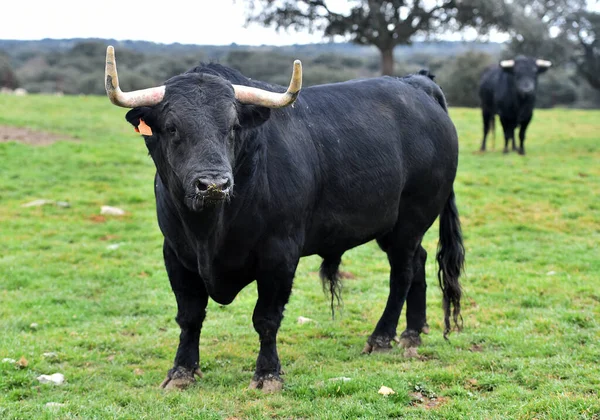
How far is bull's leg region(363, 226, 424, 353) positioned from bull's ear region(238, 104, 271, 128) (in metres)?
2.17

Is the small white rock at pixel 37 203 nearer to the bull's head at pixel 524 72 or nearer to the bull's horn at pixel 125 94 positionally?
the bull's horn at pixel 125 94

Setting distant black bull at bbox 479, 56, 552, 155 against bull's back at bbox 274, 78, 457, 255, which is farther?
distant black bull at bbox 479, 56, 552, 155

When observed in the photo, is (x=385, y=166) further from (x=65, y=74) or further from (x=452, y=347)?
(x=65, y=74)

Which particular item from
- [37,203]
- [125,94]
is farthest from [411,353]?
[37,203]

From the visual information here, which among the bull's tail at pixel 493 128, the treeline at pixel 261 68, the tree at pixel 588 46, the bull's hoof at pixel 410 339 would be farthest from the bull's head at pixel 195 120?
the tree at pixel 588 46

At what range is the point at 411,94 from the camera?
713 cm

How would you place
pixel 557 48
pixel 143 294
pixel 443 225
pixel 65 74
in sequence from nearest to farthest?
pixel 443 225, pixel 143 294, pixel 557 48, pixel 65 74

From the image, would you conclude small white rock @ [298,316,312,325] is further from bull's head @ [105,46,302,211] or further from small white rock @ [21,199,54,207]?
small white rock @ [21,199,54,207]

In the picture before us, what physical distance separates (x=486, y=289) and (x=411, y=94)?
298 cm

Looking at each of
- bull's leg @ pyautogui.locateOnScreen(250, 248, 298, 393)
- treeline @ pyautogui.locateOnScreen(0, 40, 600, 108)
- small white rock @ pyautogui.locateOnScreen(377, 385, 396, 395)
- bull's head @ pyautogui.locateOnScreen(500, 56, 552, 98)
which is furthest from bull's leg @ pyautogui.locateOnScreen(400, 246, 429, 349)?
treeline @ pyautogui.locateOnScreen(0, 40, 600, 108)

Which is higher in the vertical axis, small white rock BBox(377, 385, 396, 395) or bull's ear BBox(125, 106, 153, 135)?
bull's ear BBox(125, 106, 153, 135)

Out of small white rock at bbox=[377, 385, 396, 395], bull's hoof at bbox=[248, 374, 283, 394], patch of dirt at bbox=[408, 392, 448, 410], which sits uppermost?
small white rock at bbox=[377, 385, 396, 395]

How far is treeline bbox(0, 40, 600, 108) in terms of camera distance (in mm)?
41906

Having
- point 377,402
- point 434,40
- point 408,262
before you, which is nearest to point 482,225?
point 408,262
